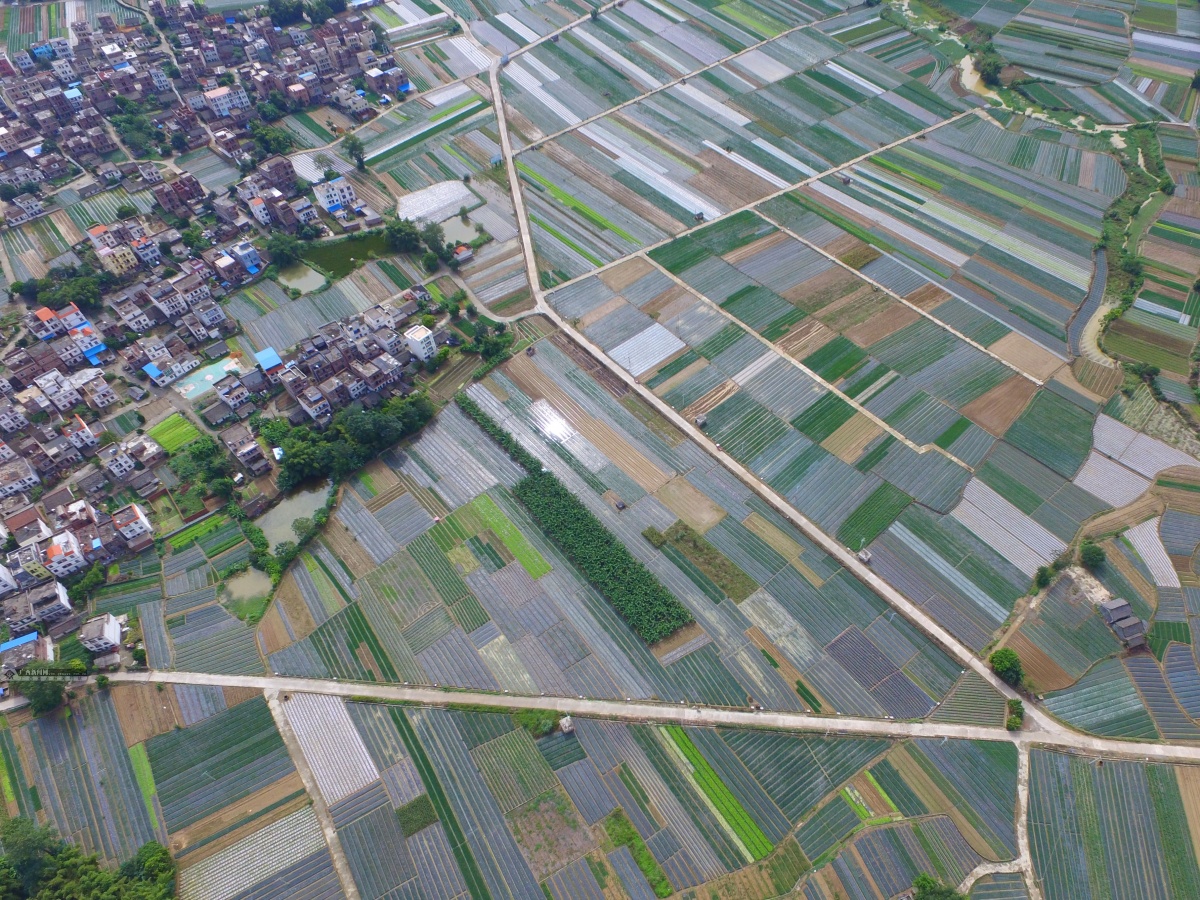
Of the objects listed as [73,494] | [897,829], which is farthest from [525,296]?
[897,829]

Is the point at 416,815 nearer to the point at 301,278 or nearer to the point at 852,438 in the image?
the point at 852,438

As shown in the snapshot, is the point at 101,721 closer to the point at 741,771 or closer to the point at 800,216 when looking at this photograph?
the point at 741,771

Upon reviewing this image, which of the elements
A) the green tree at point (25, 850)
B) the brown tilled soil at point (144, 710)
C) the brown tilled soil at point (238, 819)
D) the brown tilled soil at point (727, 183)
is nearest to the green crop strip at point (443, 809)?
the brown tilled soil at point (238, 819)

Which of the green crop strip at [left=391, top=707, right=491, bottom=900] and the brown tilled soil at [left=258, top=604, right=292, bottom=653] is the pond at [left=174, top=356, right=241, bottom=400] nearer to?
the brown tilled soil at [left=258, top=604, right=292, bottom=653]

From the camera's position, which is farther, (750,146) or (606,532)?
(750,146)

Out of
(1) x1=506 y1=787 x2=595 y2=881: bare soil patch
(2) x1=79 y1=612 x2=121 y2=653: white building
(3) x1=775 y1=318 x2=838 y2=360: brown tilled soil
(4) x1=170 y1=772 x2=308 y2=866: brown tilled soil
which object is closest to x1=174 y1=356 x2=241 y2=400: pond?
(2) x1=79 y1=612 x2=121 y2=653: white building

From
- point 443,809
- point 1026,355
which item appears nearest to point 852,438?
point 1026,355
